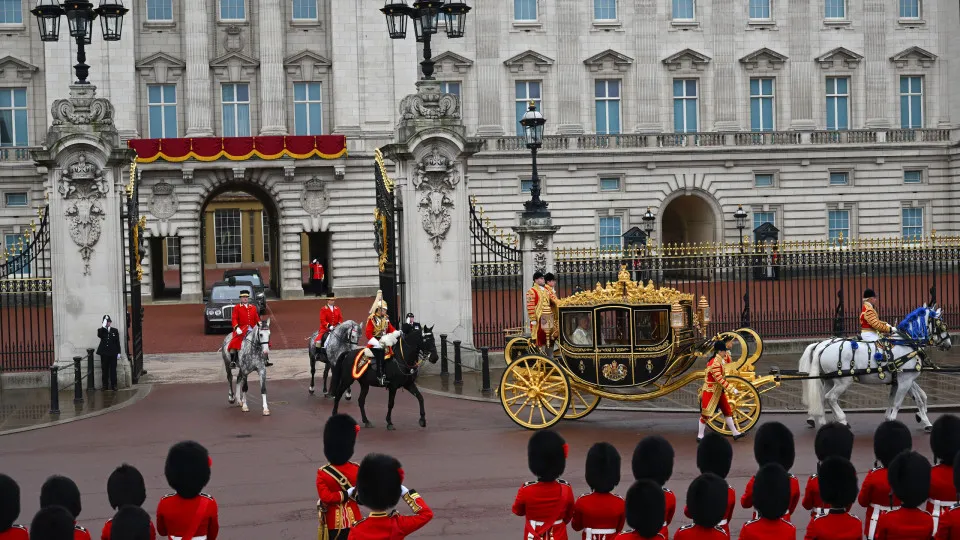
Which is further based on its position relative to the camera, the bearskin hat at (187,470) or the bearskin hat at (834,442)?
the bearskin hat at (834,442)

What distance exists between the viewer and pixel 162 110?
4366 cm

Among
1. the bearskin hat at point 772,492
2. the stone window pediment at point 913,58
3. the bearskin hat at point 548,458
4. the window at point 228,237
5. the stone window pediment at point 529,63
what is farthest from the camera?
the window at point 228,237

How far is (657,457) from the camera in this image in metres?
8.46

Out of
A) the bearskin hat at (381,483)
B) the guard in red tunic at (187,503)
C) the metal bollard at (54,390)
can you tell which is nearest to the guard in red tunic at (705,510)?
the bearskin hat at (381,483)

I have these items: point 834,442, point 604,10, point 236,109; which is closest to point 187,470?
point 834,442

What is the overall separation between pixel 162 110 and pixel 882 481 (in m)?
38.7

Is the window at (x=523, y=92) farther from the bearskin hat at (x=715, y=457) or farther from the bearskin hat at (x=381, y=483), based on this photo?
the bearskin hat at (x=381, y=483)

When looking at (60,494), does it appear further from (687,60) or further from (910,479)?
(687,60)

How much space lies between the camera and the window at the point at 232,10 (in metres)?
43.9

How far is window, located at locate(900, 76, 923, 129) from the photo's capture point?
48.7 meters

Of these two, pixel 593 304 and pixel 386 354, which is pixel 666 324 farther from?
pixel 386 354

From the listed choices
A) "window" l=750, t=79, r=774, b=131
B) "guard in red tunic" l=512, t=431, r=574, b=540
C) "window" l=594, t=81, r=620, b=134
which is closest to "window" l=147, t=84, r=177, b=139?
"window" l=594, t=81, r=620, b=134

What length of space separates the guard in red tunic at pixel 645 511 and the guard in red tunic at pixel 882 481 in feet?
6.40

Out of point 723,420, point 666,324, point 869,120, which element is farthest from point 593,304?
point 869,120
